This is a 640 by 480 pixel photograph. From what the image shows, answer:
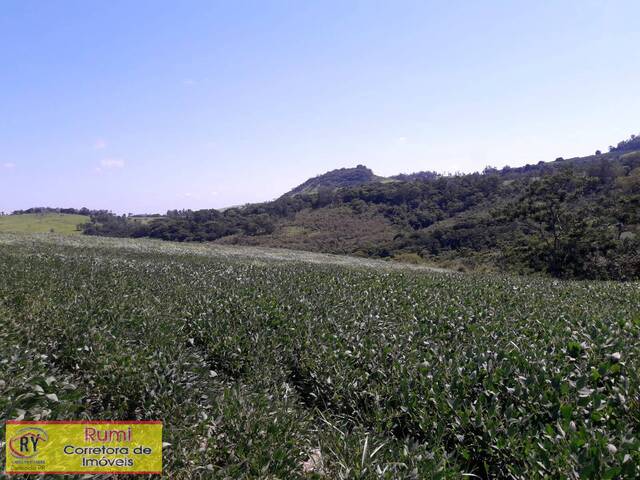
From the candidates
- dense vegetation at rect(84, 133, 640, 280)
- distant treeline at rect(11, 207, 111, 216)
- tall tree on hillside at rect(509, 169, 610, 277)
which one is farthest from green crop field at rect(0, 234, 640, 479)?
distant treeline at rect(11, 207, 111, 216)

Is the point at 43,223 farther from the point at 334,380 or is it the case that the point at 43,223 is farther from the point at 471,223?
the point at 334,380

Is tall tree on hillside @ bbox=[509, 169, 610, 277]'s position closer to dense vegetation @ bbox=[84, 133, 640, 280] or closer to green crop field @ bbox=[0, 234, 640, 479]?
dense vegetation @ bbox=[84, 133, 640, 280]

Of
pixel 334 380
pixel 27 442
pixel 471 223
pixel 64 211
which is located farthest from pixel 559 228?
pixel 64 211

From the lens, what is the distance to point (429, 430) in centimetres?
491

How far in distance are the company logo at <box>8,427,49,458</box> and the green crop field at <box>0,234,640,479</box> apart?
150 millimetres

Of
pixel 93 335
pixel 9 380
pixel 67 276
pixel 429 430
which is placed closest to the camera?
pixel 9 380

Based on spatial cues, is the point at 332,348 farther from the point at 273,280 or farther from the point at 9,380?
the point at 273,280

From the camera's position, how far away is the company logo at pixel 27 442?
3.40 m

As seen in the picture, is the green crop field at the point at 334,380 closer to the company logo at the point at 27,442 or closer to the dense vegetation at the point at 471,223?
the company logo at the point at 27,442

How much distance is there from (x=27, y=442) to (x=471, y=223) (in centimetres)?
8266

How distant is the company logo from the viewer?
340cm

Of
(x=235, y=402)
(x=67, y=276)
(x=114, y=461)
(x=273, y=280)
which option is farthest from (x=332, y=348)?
(x=67, y=276)

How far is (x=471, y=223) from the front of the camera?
80000 millimetres

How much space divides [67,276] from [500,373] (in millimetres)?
11923
